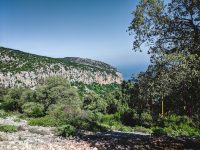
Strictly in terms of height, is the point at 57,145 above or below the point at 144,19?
below

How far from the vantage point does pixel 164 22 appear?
21078 millimetres

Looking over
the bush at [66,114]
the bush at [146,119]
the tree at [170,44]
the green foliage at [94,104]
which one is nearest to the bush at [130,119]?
the bush at [146,119]

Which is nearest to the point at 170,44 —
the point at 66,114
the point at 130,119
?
the point at 66,114

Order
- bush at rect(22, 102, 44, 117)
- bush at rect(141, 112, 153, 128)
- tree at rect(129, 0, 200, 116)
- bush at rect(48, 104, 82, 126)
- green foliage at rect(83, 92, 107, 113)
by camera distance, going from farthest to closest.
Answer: green foliage at rect(83, 92, 107, 113)
bush at rect(22, 102, 44, 117)
bush at rect(141, 112, 153, 128)
bush at rect(48, 104, 82, 126)
tree at rect(129, 0, 200, 116)

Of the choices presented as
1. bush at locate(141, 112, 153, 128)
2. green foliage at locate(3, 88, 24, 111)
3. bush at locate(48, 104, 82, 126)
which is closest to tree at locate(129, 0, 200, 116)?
bush at locate(48, 104, 82, 126)

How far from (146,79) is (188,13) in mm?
4923

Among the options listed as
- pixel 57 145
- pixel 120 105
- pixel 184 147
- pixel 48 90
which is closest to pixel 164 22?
pixel 184 147

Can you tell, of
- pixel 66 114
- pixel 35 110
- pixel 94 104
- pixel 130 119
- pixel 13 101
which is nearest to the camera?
pixel 66 114

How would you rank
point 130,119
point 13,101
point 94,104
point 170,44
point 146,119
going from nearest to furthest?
point 170,44 → point 130,119 → point 146,119 → point 13,101 → point 94,104

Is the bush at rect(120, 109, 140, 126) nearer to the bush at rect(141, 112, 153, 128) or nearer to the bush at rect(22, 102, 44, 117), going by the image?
the bush at rect(141, 112, 153, 128)

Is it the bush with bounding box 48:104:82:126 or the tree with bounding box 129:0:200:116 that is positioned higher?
the tree with bounding box 129:0:200:116

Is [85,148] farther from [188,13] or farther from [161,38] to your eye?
[188,13]

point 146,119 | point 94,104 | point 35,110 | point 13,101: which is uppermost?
point 35,110

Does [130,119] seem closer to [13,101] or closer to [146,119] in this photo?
[146,119]
